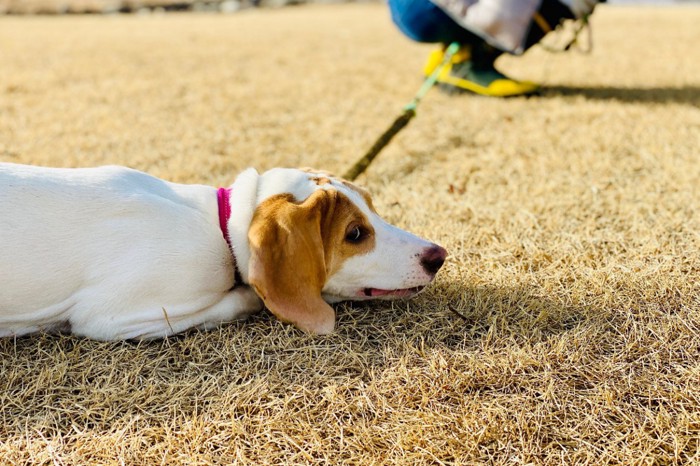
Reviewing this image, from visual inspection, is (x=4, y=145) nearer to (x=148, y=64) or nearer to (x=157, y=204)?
(x=157, y=204)

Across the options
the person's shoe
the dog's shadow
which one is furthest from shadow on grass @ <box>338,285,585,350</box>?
the person's shoe

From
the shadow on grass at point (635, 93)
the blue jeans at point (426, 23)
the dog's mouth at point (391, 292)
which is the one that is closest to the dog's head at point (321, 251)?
the dog's mouth at point (391, 292)

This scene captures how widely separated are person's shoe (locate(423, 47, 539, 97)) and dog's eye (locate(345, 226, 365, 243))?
3577 mm

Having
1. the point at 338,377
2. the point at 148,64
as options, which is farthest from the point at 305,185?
the point at 148,64

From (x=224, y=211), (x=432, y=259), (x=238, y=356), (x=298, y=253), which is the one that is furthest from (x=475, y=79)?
(x=238, y=356)

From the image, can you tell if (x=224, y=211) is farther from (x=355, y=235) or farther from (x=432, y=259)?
(x=432, y=259)

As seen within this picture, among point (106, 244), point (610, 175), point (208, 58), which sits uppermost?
point (106, 244)

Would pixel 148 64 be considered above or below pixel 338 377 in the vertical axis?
below

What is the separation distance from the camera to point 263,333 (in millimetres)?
2311

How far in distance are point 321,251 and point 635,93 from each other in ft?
14.7

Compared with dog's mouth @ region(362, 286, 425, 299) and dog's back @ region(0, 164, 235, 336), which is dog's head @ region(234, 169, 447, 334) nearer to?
dog's mouth @ region(362, 286, 425, 299)

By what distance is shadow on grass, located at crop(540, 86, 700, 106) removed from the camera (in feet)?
17.6

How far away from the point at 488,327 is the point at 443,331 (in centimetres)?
16

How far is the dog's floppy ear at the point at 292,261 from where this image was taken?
7.03 feet
